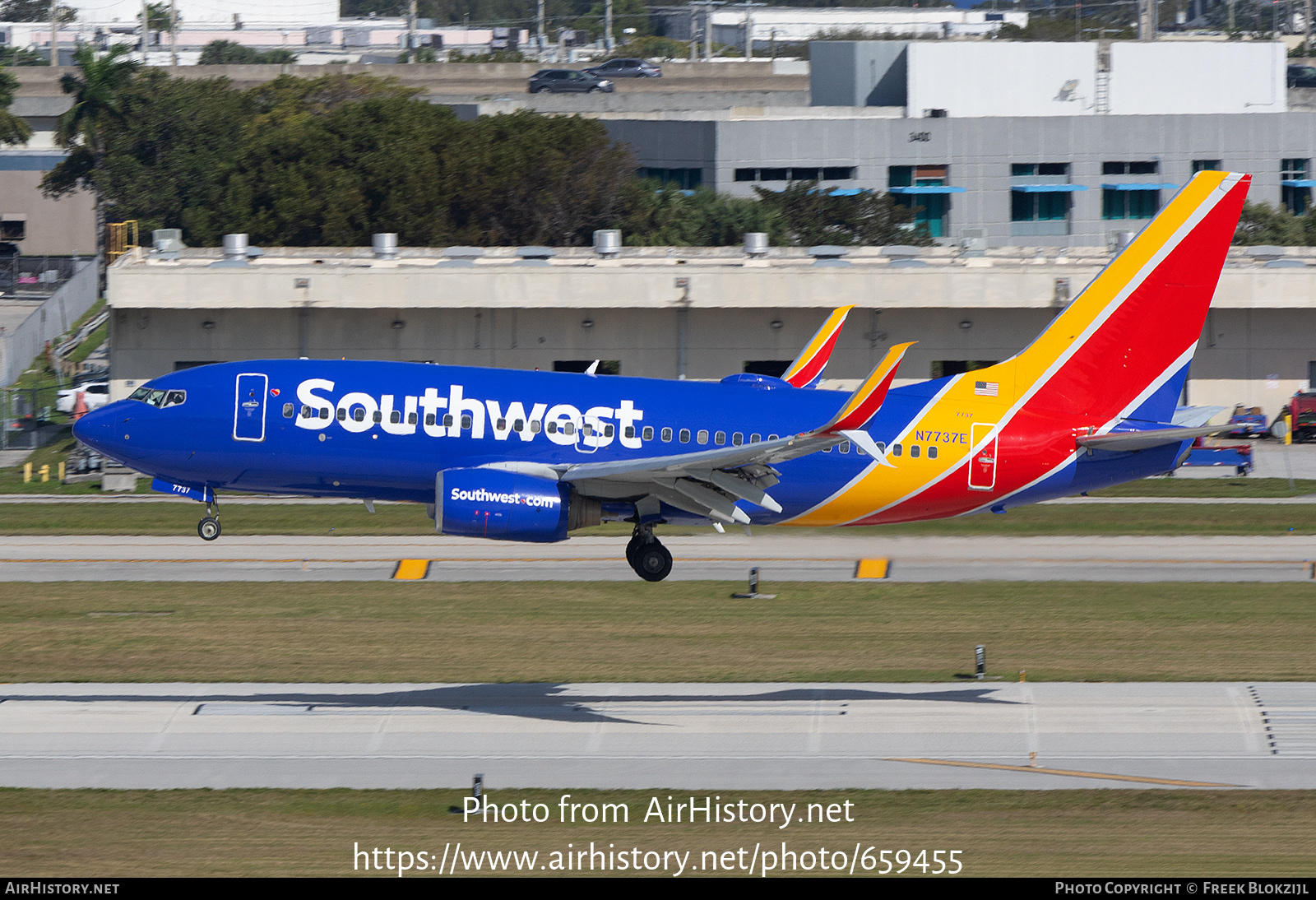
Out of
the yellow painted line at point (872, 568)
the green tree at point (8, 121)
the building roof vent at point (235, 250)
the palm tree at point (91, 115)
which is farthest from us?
the green tree at point (8, 121)

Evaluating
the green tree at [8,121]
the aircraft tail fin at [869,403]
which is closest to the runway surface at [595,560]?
the aircraft tail fin at [869,403]

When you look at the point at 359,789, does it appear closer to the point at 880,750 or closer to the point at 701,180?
the point at 880,750

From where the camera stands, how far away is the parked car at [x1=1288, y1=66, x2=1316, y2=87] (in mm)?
186125

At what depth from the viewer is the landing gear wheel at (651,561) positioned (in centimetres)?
4038

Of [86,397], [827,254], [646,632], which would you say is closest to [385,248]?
[86,397]

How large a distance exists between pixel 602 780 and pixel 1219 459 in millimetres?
50140

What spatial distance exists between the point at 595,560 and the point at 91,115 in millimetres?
94617

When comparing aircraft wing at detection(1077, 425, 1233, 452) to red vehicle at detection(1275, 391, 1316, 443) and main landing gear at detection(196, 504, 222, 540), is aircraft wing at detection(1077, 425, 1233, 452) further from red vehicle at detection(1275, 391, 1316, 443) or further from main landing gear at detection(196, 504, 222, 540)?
red vehicle at detection(1275, 391, 1316, 443)

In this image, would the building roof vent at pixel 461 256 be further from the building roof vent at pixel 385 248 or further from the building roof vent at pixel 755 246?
the building roof vent at pixel 755 246

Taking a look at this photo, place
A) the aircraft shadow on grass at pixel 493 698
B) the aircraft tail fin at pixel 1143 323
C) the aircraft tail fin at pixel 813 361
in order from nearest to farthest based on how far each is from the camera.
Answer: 1. the aircraft tail fin at pixel 1143 323
2. the aircraft shadow on grass at pixel 493 698
3. the aircraft tail fin at pixel 813 361

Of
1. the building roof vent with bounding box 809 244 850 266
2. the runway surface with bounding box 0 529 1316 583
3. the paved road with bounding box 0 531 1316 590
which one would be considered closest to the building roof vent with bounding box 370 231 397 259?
the runway surface with bounding box 0 529 1316 583

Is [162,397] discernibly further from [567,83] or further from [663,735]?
[567,83]

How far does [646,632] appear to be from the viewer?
2010 inches

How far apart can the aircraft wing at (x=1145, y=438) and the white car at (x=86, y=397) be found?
6389 cm
